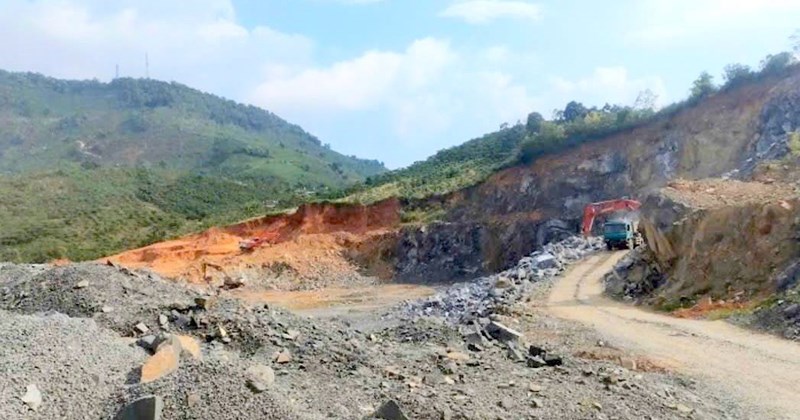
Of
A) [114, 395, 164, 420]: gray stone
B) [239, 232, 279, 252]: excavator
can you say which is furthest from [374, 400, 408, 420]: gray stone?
[239, 232, 279, 252]: excavator

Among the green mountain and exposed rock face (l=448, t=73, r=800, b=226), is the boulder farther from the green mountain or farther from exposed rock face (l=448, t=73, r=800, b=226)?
the green mountain

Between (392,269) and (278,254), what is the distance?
22.1ft

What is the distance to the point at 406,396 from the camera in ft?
26.6

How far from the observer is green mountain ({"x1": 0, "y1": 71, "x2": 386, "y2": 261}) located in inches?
2247

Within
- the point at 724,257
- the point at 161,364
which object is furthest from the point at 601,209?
the point at 161,364

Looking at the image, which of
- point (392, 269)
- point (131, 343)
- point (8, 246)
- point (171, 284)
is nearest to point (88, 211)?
point (8, 246)

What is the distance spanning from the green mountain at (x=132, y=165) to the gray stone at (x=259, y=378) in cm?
4511

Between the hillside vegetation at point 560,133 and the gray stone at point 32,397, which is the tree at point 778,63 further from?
the gray stone at point 32,397

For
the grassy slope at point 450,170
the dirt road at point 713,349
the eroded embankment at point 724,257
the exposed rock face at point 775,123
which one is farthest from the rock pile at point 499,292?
the grassy slope at point 450,170

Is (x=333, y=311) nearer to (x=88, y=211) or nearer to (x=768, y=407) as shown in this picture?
(x=768, y=407)

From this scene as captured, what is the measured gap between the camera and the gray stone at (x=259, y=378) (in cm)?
754

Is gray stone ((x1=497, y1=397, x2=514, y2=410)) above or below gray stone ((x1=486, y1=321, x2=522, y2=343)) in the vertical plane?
below

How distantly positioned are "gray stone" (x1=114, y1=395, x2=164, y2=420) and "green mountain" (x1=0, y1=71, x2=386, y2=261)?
45.9 metres

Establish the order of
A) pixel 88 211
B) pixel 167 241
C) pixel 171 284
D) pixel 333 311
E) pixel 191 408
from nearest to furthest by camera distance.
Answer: pixel 191 408, pixel 171 284, pixel 333 311, pixel 167 241, pixel 88 211
